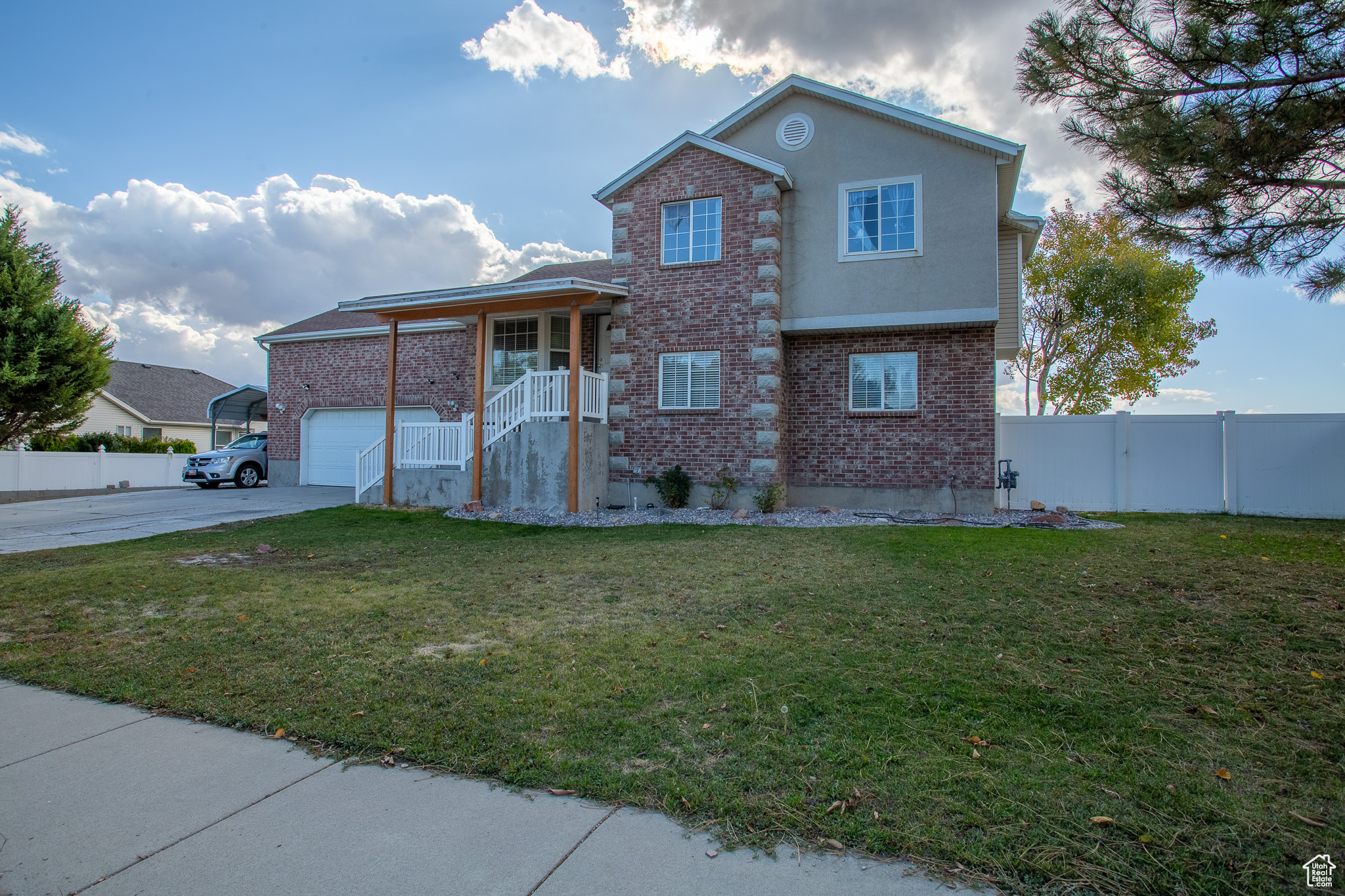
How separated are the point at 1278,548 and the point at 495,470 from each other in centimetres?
1165

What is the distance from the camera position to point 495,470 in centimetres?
1341

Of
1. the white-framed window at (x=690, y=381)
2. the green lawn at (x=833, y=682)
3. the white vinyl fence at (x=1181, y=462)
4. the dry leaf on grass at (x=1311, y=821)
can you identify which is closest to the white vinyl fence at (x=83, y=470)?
the green lawn at (x=833, y=682)

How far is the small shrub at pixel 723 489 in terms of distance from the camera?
1295cm

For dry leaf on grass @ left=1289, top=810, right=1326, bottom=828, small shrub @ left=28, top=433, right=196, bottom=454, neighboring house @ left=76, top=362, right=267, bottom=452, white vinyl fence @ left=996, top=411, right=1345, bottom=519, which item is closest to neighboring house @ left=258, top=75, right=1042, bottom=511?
white vinyl fence @ left=996, top=411, right=1345, bottom=519

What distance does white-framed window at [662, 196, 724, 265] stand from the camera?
13.4m

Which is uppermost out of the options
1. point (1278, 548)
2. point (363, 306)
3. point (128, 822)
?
point (363, 306)

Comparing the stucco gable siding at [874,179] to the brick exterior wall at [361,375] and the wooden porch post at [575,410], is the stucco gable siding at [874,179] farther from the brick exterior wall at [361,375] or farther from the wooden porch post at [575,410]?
the brick exterior wall at [361,375]

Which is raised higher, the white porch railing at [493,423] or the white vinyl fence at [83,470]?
the white porch railing at [493,423]

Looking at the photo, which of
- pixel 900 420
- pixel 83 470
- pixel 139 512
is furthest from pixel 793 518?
pixel 83 470

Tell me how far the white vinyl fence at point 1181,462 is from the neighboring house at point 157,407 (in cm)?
3025

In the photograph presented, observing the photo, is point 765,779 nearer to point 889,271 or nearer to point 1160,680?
point 1160,680

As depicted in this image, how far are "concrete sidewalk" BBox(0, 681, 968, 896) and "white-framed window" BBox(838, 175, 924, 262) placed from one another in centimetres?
1189

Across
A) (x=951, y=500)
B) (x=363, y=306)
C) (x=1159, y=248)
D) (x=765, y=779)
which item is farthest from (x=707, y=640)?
(x=363, y=306)

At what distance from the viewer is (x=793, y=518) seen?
12031 millimetres
